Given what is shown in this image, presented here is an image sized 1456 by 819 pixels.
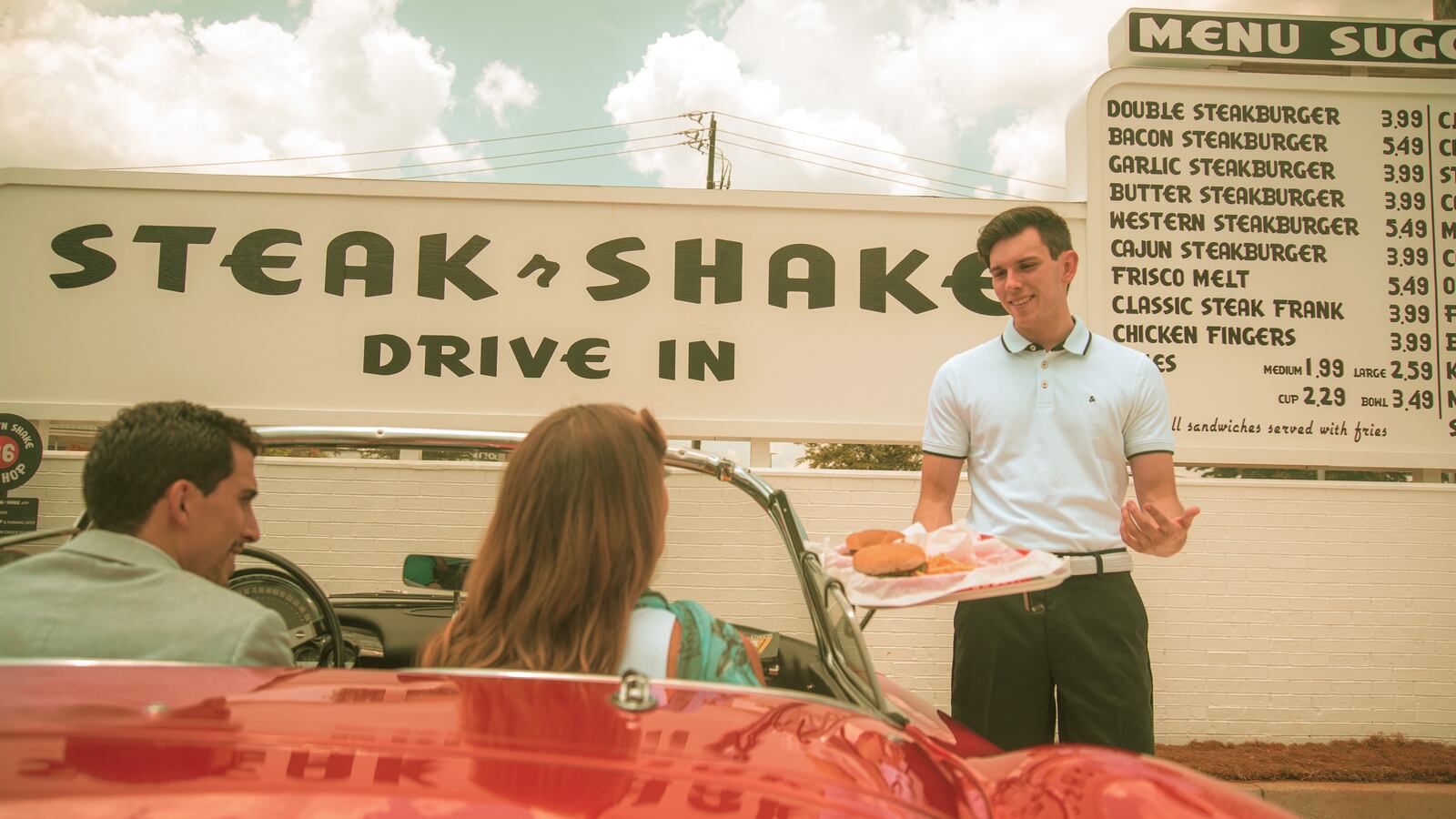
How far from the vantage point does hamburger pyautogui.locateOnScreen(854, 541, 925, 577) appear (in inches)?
74.4

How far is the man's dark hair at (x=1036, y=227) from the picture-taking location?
261 centimetres

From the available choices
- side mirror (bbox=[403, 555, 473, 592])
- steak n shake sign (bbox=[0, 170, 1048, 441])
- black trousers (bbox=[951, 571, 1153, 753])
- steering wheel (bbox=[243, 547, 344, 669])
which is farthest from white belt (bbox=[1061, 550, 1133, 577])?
steak n shake sign (bbox=[0, 170, 1048, 441])

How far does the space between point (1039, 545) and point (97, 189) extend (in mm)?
5765

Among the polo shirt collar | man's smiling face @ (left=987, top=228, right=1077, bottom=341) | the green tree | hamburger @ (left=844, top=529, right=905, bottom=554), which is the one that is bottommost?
hamburger @ (left=844, top=529, right=905, bottom=554)

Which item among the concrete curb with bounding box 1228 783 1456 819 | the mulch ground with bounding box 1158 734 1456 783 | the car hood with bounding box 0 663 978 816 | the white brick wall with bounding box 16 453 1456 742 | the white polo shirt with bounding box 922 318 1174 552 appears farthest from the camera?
the white brick wall with bounding box 16 453 1456 742

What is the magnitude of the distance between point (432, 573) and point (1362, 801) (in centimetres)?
472

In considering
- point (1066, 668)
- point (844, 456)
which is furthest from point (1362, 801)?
point (1066, 668)

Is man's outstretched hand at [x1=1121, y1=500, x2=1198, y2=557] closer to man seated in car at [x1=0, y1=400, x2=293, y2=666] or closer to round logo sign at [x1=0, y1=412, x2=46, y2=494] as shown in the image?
man seated in car at [x1=0, y1=400, x2=293, y2=666]

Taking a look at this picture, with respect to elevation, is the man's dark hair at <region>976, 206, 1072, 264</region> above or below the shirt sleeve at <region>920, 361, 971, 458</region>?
above

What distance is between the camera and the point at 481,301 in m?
5.64

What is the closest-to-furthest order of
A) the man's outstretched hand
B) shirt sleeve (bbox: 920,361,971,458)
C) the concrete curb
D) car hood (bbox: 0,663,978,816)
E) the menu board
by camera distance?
car hood (bbox: 0,663,978,816), the man's outstretched hand, shirt sleeve (bbox: 920,361,971,458), the concrete curb, the menu board

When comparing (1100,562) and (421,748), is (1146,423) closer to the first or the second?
(1100,562)

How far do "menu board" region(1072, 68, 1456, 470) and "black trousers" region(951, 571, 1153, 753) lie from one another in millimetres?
3352

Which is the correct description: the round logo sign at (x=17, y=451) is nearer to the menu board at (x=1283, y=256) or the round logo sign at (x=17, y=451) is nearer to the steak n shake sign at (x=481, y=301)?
the steak n shake sign at (x=481, y=301)
